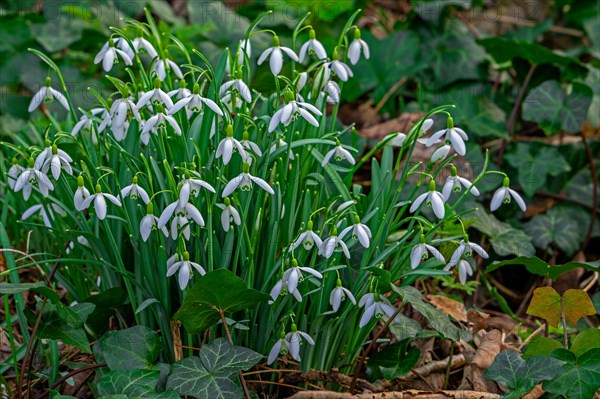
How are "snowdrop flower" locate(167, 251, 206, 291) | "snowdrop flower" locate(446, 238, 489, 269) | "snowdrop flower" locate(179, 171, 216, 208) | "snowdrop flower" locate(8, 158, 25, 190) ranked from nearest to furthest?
"snowdrop flower" locate(179, 171, 216, 208)
"snowdrop flower" locate(167, 251, 206, 291)
"snowdrop flower" locate(446, 238, 489, 269)
"snowdrop flower" locate(8, 158, 25, 190)

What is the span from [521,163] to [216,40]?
169cm

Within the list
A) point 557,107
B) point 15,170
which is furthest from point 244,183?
point 557,107

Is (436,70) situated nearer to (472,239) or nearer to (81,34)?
(472,239)

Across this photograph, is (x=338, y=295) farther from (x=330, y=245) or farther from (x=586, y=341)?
(x=586, y=341)

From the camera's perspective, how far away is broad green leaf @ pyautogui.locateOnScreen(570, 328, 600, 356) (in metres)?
2.05

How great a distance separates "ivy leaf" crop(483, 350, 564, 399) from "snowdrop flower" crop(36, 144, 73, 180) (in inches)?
46.0

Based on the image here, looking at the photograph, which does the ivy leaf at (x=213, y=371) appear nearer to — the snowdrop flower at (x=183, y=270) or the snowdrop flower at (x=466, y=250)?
the snowdrop flower at (x=183, y=270)

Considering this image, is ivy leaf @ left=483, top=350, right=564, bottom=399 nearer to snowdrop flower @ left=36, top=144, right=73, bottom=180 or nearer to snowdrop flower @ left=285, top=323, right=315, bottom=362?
snowdrop flower @ left=285, top=323, right=315, bottom=362

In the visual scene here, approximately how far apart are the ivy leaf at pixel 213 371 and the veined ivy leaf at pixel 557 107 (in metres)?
1.96

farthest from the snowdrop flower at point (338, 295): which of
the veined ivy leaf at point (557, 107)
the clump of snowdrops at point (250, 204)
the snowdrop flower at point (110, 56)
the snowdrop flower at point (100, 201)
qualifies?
the veined ivy leaf at point (557, 107)

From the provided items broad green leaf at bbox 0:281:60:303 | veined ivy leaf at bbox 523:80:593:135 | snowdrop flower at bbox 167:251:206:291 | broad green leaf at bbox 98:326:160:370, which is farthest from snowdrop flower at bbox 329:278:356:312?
veined ivy leaf at bbox 523:80:593:135

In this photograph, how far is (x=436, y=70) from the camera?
12.5ft

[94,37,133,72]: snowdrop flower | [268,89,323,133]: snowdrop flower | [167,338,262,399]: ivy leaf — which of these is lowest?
[167,338,262,399]: ivy leaf

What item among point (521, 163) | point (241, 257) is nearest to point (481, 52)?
point (521, 163)
